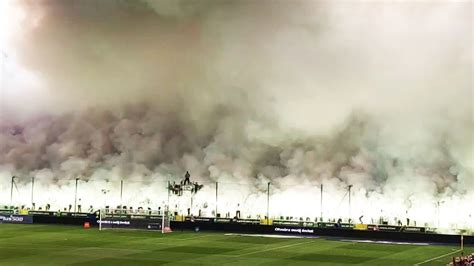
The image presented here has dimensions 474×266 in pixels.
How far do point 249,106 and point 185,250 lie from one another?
61.2 ft

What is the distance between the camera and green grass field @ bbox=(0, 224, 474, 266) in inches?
934

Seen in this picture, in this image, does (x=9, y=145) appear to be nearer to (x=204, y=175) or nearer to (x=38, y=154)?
(x=38, y=154)

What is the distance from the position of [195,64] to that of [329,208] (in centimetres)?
1322

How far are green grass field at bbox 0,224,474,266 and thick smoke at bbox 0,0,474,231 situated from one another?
29.7 ft

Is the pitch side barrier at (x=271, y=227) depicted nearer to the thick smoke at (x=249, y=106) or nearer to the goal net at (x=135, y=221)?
the goal net at (x=135, y=221)

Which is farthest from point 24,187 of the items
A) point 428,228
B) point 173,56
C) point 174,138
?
point 428,228

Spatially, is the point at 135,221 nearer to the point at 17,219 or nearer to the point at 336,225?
the point at 17,219

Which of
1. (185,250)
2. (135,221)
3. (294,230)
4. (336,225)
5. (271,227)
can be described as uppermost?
(135,221)

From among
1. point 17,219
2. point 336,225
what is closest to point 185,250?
point 336,225

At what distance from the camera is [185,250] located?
89.1ft

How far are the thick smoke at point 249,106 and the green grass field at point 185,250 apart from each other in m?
9.07

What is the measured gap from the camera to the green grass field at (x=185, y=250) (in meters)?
23.7

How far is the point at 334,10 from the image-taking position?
41.6 m

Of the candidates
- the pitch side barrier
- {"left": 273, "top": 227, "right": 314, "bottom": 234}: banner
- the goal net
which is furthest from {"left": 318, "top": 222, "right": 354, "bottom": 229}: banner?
the goal net
